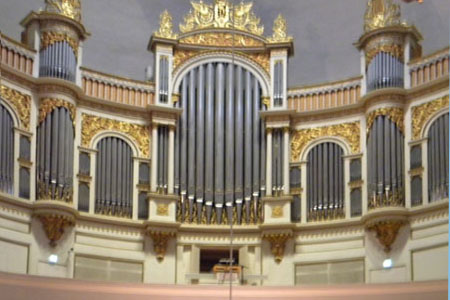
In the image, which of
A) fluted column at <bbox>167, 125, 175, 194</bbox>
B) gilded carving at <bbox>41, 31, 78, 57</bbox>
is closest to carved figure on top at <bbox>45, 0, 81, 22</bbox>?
gilded carving at <bbox>41, 31, 78, 57</bbox>

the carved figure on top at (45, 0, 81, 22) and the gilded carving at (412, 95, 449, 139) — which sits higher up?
the carved figure on top at (45, 0, 81, 22)

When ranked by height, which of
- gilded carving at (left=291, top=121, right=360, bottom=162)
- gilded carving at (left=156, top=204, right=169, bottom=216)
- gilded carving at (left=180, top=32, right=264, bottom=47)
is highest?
gilded carving at (left=180, top=32, right=264, bottom=47)

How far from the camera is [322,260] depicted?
17828 millimetres

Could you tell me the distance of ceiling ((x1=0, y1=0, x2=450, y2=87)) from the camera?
Answer: 63.9 feet

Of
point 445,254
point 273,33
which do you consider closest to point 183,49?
point 273,33

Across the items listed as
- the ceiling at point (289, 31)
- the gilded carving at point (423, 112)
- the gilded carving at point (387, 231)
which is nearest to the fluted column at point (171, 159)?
the ceiling at point (289, 31)

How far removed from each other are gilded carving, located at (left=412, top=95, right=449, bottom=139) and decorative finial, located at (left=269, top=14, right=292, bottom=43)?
9.85 ft

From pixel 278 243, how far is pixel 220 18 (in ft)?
15.3

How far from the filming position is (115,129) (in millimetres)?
18266

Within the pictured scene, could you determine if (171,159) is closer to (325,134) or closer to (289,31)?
(325,134)

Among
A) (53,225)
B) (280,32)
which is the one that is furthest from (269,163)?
(53,225)

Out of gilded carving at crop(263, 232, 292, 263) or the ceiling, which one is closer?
gilded carving at crop(263, 232, 292, 263)

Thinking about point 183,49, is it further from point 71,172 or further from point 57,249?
point 57,249

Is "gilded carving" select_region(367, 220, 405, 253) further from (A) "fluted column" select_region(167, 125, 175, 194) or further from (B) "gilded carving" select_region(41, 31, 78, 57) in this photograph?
(B) "gilded carving" select_region(41, 31, 78, 57)
